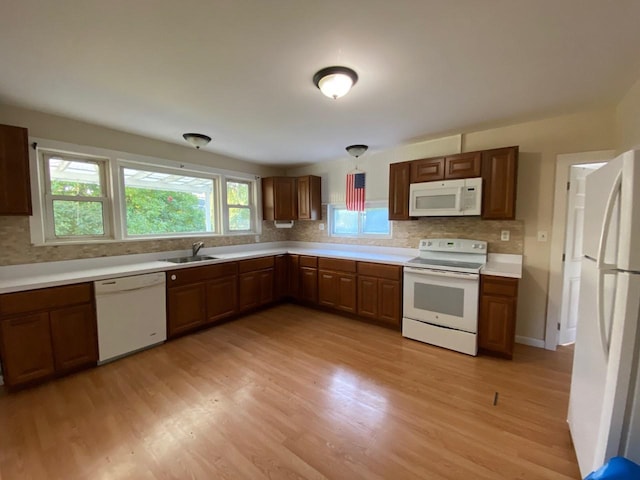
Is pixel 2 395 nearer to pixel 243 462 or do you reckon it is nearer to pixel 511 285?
pixel 243 462

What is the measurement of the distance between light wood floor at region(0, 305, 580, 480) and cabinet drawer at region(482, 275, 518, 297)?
0.68 metres

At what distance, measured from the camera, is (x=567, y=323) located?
2988 millimetres

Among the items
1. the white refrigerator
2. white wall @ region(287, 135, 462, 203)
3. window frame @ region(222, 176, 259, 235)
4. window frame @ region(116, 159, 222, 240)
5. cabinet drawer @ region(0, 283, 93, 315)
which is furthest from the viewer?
window frame @ region(222, 176, 259, 235)

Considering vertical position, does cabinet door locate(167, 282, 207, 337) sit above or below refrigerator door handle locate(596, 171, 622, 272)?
below

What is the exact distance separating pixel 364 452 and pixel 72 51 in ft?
9.98

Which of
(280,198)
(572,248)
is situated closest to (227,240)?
(280,198)

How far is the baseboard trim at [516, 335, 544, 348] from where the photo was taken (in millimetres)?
2908

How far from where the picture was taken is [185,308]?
3184mm

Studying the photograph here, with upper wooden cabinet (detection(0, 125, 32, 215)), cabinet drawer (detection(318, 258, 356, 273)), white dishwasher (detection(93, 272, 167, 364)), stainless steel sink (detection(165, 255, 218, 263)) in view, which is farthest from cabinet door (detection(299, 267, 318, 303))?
upper wooden cabinet (detection(0, 125, 32, 215))

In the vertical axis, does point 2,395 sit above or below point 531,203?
below

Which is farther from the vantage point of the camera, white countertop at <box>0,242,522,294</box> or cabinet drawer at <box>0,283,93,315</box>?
white countertop at <box>0,242,522,294</box>

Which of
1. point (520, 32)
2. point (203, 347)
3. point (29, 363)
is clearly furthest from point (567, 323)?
point (29, 363)

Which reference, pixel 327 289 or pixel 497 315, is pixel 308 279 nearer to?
pixel 327 289

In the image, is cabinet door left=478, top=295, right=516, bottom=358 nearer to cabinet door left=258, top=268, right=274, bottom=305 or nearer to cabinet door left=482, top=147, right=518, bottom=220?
cabinet door left=482, top=147, right=518, bottom=220
